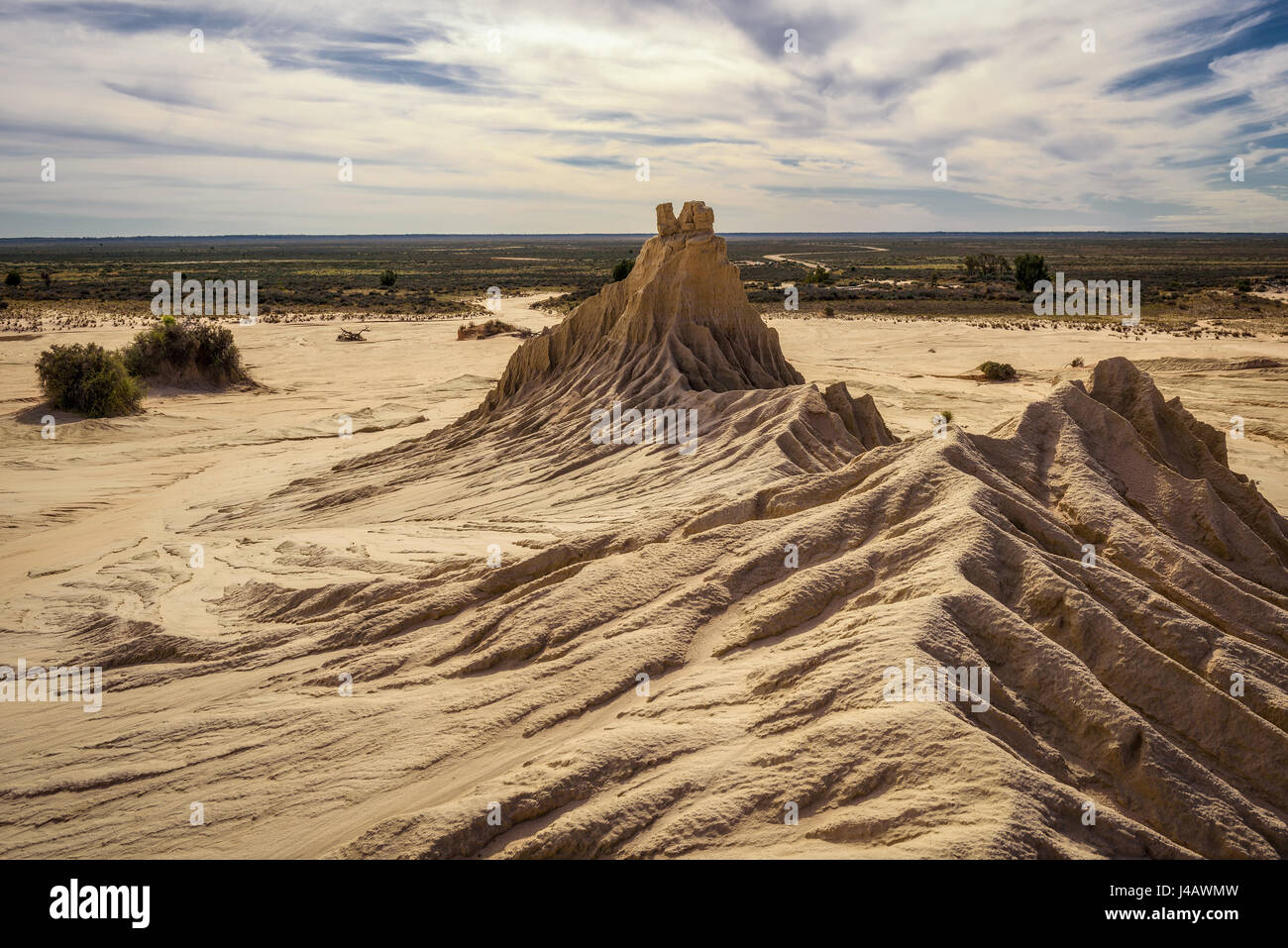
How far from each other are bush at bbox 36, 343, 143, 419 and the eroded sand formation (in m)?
15.0

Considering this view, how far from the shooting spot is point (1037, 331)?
3334cm

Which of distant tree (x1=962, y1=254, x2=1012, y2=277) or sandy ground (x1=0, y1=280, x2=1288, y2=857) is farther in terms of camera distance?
distant tree (x1=962, y1=254, x2=1012, y2=277)

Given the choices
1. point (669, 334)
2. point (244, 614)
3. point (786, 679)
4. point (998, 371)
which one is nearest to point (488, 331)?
point (998, 371)

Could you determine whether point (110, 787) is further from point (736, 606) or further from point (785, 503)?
point (785, 503)

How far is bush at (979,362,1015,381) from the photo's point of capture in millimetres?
24734

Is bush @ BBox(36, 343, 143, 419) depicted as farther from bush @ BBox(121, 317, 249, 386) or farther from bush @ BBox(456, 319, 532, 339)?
bush @ BBox(456, 319, 532, 339)

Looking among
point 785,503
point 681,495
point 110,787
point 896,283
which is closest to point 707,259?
point 681,495

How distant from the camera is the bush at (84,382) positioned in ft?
65.4

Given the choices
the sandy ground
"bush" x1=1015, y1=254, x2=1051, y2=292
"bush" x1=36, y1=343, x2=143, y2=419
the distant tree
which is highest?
the distant tree

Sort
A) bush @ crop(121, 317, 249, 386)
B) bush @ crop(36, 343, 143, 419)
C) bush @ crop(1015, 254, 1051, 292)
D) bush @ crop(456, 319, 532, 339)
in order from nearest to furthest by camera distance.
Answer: bush @ crop(36, 343, 143, 419), bush @ crop(121, 317, 249, 386), bush @ crop(456, 319, 532, 339), bush @ crop(1015, 254, 1051, 292)

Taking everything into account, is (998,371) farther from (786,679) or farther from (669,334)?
(786,679)

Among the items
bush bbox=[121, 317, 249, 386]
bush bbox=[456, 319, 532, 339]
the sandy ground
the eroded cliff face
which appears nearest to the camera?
the sandy ground

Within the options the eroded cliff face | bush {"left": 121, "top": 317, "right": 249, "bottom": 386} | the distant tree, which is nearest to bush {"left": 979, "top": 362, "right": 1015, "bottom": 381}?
the eroded cliff face

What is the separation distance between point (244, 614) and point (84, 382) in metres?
16.2
